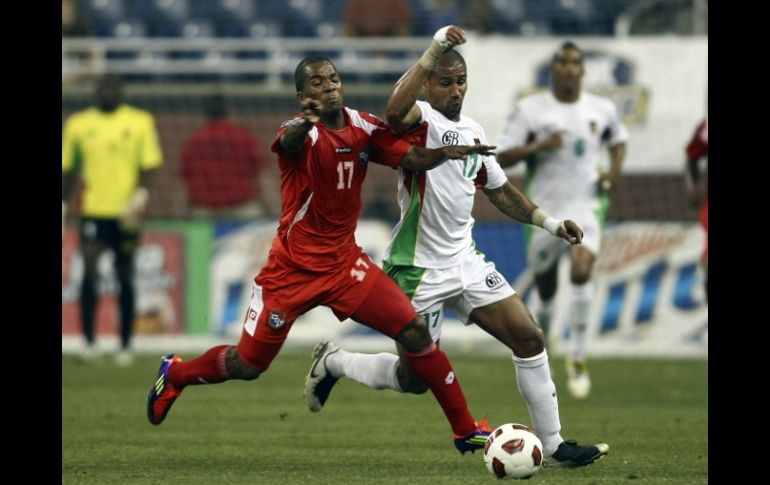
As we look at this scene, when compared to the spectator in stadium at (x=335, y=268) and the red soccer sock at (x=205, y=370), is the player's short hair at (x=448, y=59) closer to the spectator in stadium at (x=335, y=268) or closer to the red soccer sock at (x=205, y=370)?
the spectator in stadium at (x=335, y=268)

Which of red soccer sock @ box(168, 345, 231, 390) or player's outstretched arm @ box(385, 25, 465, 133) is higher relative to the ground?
player's outstretched arm @ box(385, 25, 465, 133)

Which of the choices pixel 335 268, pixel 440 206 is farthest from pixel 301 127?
pixel 440 206

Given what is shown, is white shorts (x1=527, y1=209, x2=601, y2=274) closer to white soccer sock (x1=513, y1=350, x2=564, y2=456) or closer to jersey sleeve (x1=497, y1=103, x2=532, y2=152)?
jersey sleeve (x1=497, y1=103, x2=532, y2=152)

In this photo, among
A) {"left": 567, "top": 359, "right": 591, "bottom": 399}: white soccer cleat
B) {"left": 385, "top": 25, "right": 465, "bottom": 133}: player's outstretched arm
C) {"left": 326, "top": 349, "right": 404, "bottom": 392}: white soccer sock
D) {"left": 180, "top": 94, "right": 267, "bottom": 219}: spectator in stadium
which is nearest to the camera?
{"left": 385, "top": 25, "right": 465, "bottom": 133}: player's outstretched arm

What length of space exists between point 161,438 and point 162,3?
12.8 m

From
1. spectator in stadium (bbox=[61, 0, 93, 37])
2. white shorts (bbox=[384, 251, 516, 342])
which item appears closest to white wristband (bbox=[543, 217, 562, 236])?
white shorts (bbox=[384, 251, 516, 342])

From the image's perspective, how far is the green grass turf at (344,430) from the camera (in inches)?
281

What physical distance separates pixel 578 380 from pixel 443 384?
4192mm

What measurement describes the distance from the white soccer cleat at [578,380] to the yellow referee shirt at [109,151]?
4.81 m

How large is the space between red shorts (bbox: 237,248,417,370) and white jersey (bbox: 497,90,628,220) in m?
4.69

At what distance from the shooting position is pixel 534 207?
7.69 metres

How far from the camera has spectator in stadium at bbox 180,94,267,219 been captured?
16.5 meters

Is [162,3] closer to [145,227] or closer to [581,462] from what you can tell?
[145,227]

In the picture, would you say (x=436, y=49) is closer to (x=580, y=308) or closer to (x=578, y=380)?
(x=578, y=380)
